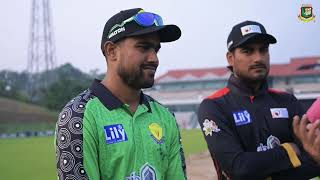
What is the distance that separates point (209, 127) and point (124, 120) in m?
0.71

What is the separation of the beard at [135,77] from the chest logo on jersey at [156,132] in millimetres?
216

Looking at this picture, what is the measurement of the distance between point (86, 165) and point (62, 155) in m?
0.12

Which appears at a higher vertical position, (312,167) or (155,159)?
(155,159)

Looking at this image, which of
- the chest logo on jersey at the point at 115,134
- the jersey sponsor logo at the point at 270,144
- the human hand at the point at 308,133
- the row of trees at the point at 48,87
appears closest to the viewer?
the human hand at the point at 308,133

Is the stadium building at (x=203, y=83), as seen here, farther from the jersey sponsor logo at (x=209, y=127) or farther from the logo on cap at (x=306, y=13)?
the jersey sponsor logo at (x=209, y=127)

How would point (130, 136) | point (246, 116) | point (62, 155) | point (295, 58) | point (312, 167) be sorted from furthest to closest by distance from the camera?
point (295, 58)
point (246, 116)
point (312, 167)
point (130, 136)
point (62, 155)

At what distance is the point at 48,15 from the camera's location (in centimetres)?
4672

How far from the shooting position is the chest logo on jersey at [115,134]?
1.99m

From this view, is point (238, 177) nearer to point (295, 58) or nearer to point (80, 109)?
point (80, 109)

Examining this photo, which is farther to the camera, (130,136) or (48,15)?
(48,15)

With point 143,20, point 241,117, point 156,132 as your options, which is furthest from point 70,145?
point 241,117

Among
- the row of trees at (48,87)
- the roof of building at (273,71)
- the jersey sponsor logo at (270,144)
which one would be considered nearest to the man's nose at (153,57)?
the jersey sponsor logo at (270,144)

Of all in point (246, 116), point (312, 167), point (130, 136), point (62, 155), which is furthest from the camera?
point (246, 116)

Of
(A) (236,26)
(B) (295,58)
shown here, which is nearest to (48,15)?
(B) (295,58)
